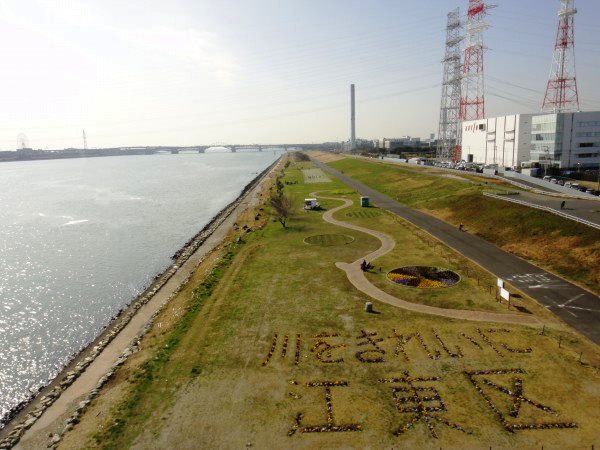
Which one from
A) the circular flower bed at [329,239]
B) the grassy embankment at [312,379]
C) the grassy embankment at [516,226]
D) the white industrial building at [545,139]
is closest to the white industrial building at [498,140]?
the white industrial building at [545,139]

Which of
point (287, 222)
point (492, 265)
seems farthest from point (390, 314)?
point (287, 222)

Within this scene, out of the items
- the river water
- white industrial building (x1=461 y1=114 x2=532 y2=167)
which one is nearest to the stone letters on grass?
the river water

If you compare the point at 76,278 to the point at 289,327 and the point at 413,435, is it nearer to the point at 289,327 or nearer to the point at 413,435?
the point at 289,327

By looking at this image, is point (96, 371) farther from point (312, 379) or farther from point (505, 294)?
point (505, 294)

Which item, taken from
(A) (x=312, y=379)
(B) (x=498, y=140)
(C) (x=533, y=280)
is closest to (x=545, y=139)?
(B) (x=498, y=140)

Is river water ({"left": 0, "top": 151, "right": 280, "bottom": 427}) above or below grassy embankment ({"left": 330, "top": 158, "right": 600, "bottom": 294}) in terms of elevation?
below

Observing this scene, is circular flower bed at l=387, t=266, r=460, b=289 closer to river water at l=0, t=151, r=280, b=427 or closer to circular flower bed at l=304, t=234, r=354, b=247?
circular flower bed at l=304, t=234, r=354, b=247
